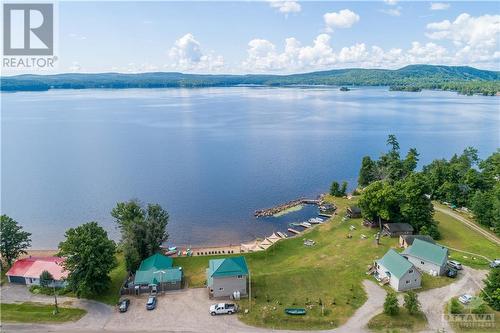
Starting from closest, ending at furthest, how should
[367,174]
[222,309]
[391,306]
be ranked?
[391,306] → [222,309] → [367,174]

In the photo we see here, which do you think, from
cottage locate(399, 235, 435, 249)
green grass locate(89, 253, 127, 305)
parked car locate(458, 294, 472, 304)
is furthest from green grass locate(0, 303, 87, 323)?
cottage locate(399, 235, 435, 249)

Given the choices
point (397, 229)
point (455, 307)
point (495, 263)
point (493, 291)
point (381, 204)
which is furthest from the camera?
point (381, 204)

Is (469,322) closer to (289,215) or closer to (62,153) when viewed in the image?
(289,215)

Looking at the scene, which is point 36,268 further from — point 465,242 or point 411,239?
point 465,242

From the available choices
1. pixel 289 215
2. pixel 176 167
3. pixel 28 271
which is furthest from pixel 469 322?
pixel 176 167

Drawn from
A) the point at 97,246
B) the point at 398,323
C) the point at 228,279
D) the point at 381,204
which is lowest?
the point at 398,323

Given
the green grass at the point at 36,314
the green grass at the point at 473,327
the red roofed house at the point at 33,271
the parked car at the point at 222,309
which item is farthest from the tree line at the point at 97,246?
the green grass at the point at 473,327

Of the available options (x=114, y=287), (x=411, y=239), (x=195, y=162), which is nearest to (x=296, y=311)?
(x=114, y=287)

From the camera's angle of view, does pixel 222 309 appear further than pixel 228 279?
No
